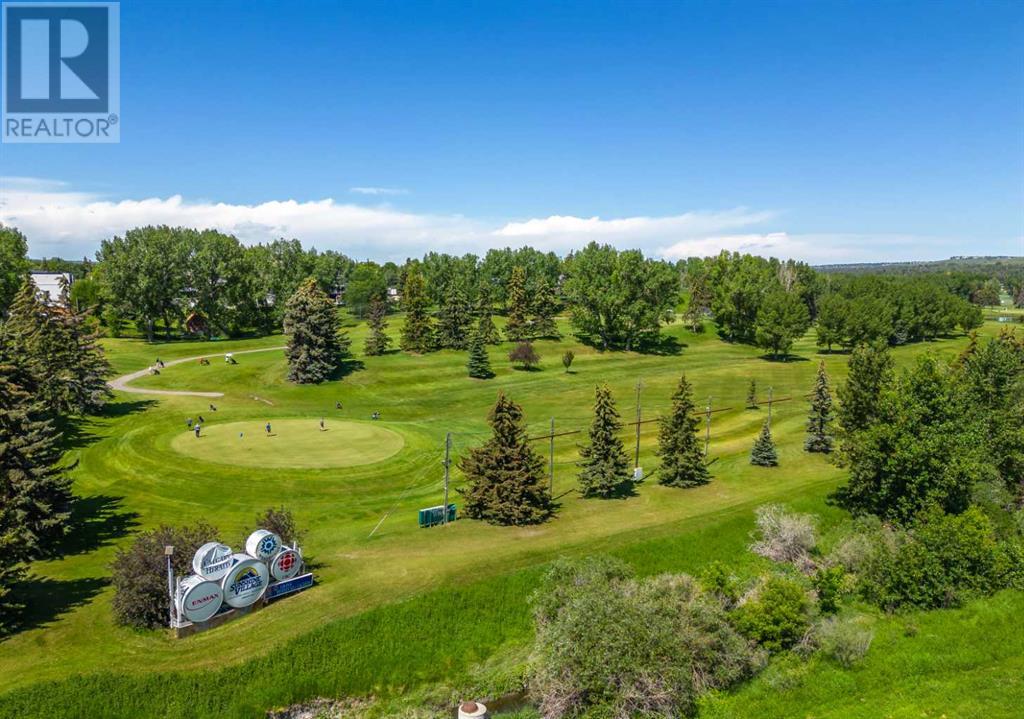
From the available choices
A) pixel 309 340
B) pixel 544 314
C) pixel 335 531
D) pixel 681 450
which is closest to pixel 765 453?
pixel 681 450

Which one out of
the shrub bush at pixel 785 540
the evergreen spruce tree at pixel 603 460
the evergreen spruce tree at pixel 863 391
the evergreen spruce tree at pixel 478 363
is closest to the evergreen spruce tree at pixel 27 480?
the evergreen spruce tree at pixel 603 460

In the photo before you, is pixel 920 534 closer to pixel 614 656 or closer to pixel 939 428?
pixel 939 428

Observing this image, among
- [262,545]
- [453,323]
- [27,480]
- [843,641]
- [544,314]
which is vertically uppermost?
[544,314]

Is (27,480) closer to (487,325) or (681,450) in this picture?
(681,450)

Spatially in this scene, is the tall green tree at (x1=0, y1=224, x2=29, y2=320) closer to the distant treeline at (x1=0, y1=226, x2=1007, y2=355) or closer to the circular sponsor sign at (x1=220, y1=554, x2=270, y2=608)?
the distant treeline at (x1=0, y1=226, x2=1007, y2=355)

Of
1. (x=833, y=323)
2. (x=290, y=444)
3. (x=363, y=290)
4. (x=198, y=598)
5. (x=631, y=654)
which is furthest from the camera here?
(x=363, y=290)

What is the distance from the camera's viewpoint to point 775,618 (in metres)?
27.9

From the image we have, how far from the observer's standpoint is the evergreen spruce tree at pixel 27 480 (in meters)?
29.0

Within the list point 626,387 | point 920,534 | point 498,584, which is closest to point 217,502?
point 498,584

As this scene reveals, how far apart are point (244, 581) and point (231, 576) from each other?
707 mm

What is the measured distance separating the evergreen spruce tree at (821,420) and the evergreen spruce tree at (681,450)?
14643 mm

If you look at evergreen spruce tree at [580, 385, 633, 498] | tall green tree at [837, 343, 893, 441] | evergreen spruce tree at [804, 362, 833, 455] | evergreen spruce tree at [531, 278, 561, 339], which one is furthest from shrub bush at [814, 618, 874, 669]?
evergreen spruce tree at [531, 278, 561, 339]

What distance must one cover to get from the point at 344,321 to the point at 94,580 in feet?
338

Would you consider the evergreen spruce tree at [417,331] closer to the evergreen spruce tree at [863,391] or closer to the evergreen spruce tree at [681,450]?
the evergreen spruce tree at [681,450]
